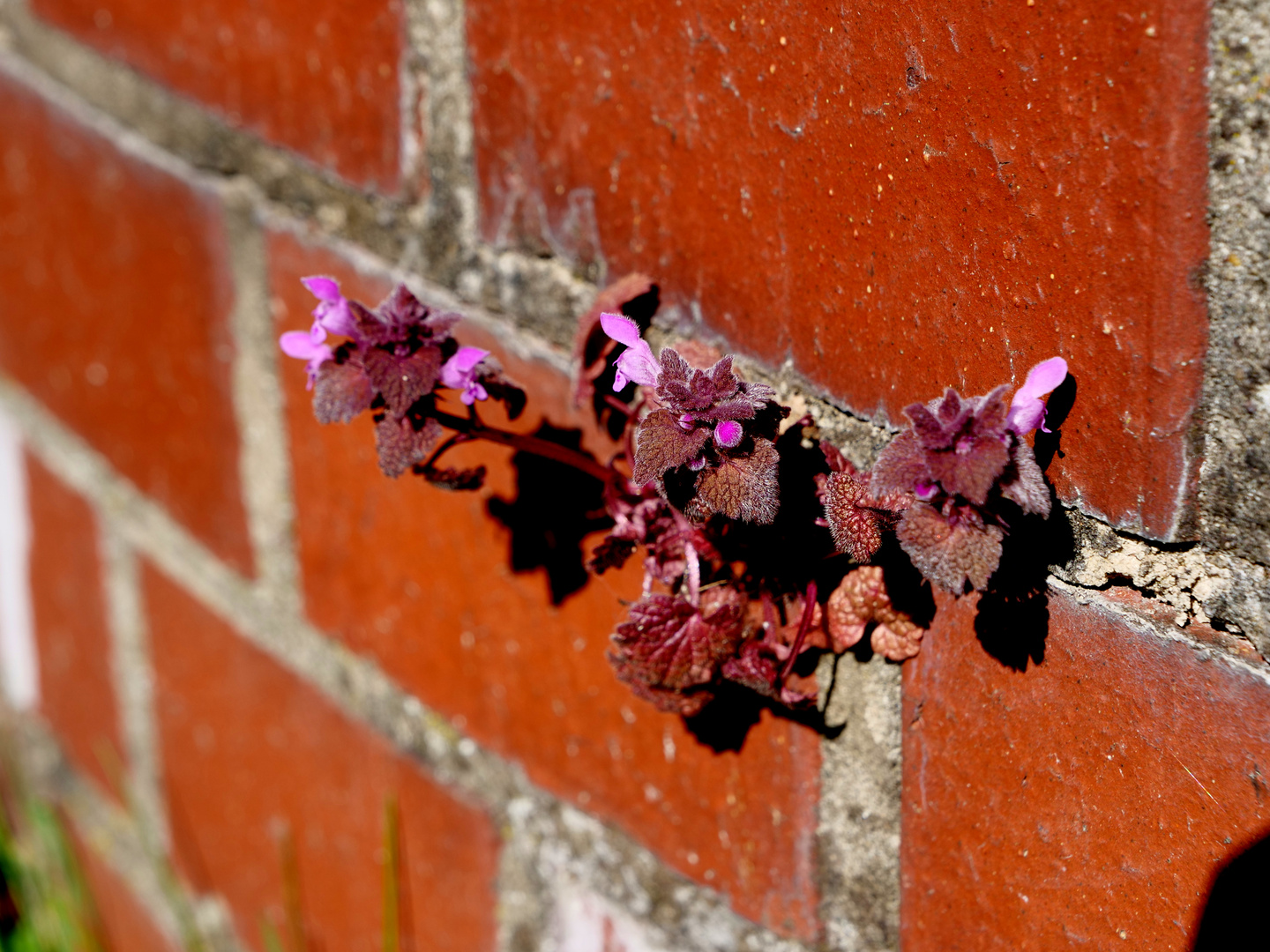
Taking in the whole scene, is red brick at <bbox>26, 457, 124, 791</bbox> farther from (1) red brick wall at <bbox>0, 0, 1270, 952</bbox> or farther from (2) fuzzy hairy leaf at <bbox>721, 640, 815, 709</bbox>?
(2) fuzzy hairy leaf at <bbox>721, 640, 815, 709</bbox>

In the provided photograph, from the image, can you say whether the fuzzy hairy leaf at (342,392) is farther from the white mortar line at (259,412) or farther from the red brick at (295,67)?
the white mortar line at (259,412)

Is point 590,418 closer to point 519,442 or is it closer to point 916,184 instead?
point 519,442

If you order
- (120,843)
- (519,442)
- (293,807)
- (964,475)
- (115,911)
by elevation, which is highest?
(964,475)

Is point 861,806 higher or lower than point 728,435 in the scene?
lower

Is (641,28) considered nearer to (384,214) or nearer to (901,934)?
(384,214)

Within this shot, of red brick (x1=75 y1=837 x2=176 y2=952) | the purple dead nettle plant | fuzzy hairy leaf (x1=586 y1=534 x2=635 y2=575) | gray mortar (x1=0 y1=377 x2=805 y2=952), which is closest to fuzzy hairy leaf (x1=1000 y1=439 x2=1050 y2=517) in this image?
the purple dead nettle plant

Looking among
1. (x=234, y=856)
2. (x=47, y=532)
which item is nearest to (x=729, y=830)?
(x=234, y=856)

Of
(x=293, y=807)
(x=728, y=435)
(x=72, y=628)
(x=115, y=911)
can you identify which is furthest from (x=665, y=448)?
(x=115, y=911)
